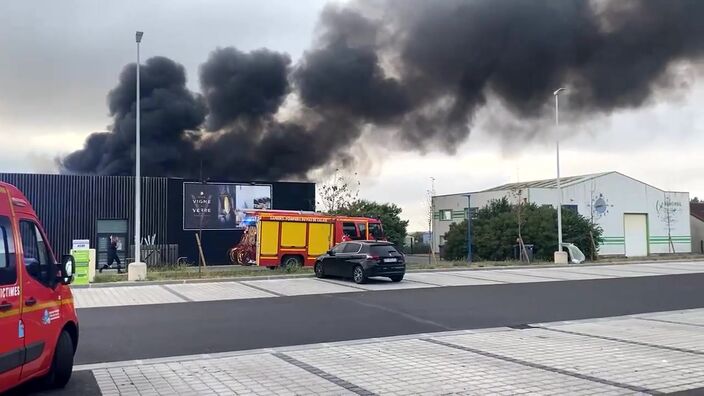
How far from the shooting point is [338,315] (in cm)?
1212

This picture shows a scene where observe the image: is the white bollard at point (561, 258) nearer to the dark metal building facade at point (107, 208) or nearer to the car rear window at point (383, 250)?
the car rear window at point (383, 250)

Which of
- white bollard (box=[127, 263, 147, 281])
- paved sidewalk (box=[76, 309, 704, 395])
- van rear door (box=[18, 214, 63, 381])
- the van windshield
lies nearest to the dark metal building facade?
the van windshield

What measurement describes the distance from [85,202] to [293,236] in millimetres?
13440

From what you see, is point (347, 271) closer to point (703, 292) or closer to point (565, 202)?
point (703, 292)

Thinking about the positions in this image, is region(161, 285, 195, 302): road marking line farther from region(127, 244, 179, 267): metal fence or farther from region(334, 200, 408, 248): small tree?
region(334, 200, 408, 248): small tree

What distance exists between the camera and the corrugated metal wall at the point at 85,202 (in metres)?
31.2

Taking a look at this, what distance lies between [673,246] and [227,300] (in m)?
43.8

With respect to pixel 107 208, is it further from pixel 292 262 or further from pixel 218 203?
pixel 292 262

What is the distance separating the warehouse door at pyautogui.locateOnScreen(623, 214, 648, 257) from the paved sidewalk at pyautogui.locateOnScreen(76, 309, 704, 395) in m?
40.9

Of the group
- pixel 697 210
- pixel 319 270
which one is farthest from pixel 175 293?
pixel 697 210

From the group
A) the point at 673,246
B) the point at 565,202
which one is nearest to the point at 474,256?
the point at 565,202

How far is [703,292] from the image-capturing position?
54.9 feet

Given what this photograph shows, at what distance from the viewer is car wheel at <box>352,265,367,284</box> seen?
19.0 meters

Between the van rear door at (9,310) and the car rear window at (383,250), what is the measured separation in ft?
47.1
